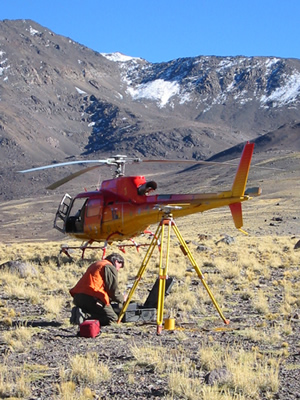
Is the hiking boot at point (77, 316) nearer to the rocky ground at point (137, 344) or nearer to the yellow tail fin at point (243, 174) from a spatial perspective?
the rocky ground at point (137, 344)

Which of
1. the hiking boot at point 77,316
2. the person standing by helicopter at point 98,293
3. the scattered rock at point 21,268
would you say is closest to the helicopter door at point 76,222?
the scattered rock at point 21,268

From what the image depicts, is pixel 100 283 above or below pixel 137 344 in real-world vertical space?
above

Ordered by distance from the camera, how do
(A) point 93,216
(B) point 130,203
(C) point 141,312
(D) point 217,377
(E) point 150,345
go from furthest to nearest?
(A) point 93,216, (B) point 130,203, (C) point 141,312, (E) point 150,345, (D) point 217,377

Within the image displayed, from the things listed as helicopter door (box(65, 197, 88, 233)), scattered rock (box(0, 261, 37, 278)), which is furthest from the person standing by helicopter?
helicopter door (box(65, 197, 88, 233))

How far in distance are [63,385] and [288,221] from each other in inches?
1316

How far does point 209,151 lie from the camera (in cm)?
19475

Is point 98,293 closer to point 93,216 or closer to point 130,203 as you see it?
point 130,203

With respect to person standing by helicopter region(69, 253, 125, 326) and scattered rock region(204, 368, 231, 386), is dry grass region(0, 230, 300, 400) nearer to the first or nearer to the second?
scattered rock region(204, 368, 231, 386)

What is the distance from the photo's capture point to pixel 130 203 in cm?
1376

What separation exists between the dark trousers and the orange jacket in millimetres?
70

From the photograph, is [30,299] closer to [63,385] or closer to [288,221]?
[63,385]

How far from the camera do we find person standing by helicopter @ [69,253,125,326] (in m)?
9.18

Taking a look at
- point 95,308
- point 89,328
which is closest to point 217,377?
point 89,328

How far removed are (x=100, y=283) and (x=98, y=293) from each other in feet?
0.52
